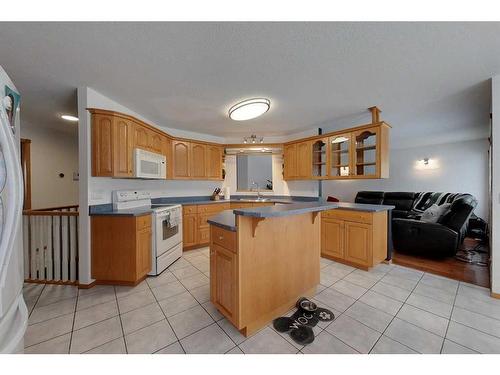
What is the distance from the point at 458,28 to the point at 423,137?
4760mm

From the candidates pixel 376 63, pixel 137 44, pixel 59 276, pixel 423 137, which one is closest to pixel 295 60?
pixel 376 63

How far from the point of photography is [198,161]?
4.01 metres

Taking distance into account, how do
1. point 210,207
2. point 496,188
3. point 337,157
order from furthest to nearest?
point 210,207
point 337,157
point 496,188

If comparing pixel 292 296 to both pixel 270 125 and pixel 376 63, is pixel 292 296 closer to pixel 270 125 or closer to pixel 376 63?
pixel 376 63

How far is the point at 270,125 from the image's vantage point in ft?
12.3

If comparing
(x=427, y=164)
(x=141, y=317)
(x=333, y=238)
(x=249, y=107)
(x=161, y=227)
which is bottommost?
(x=141, y=317)

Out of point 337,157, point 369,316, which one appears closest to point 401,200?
point 337,157

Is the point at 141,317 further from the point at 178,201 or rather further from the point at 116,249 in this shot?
the point at 178,201

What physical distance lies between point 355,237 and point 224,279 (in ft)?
6.70

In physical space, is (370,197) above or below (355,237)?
above

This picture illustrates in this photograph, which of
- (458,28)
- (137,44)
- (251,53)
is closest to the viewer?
(458,28)

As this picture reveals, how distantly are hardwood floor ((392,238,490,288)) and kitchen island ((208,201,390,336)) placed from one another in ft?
6.53

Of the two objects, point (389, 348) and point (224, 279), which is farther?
point (224, 279)

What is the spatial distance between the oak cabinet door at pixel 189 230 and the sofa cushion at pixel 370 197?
181 inches
